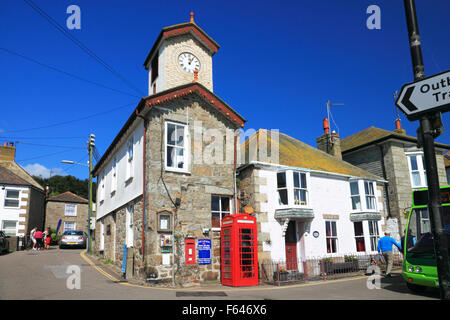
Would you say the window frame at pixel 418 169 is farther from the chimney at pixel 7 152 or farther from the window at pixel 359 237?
the chimney at pixel 7 152

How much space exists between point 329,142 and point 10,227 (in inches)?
1040

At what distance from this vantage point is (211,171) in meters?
14.2

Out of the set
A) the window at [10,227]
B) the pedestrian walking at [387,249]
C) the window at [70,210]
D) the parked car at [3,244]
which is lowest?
the pedestrian walking at [387,249]

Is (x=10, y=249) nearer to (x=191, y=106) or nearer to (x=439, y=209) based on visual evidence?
(x=191, y=106)

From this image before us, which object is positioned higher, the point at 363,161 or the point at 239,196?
the point at 363,161

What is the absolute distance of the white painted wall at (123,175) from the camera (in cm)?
1388

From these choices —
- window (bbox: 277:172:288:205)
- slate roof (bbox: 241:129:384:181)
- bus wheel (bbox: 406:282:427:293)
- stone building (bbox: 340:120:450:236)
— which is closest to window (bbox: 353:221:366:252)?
slate roof (bbox: 241:129:384:181)

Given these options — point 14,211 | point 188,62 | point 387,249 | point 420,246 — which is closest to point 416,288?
point 420,246

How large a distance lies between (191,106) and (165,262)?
655 cm

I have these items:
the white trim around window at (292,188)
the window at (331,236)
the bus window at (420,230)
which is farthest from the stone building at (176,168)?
the bus window at (420,230)

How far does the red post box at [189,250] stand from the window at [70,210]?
1200 inches

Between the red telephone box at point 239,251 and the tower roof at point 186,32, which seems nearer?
the red telephone box at point 239,251

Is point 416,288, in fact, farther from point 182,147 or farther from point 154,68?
point 154,68

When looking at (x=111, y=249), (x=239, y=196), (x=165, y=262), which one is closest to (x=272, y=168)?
(x=239, y=196)
